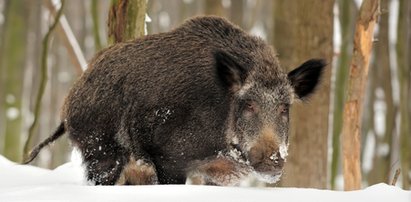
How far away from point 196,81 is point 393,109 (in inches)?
310

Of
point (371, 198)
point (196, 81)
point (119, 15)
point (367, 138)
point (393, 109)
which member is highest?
point (119, 15)

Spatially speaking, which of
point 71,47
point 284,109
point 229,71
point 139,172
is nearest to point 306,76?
point 284,109

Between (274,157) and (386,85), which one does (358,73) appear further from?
(386,85)

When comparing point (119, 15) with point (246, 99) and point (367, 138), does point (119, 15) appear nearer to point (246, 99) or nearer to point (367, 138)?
point (246, 99)

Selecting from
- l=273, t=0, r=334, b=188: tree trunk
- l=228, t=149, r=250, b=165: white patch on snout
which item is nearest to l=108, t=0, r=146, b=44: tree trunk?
l=273, t=0, r=334, b=188: tree trunk

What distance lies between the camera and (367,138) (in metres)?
20.4

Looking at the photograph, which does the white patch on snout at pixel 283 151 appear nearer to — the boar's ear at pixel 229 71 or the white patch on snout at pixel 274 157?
the white patch on snout at pixel 274 157

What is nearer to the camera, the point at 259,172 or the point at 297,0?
the point at 259,172

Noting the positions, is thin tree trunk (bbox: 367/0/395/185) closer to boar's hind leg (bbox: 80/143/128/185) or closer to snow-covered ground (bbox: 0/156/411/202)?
boar's hind leg (bbox: 80/143/128/185)

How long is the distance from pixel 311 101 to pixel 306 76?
1.45m

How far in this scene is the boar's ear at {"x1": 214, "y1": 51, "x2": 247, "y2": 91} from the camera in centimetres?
670

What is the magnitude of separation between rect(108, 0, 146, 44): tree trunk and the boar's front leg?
2.08m

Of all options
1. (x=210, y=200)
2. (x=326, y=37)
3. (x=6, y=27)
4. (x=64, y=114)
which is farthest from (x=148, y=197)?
(x=6, y=27)

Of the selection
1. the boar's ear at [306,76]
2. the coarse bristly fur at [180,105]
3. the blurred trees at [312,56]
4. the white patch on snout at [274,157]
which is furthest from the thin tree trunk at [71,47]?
the white patch on snout at [274,157]
